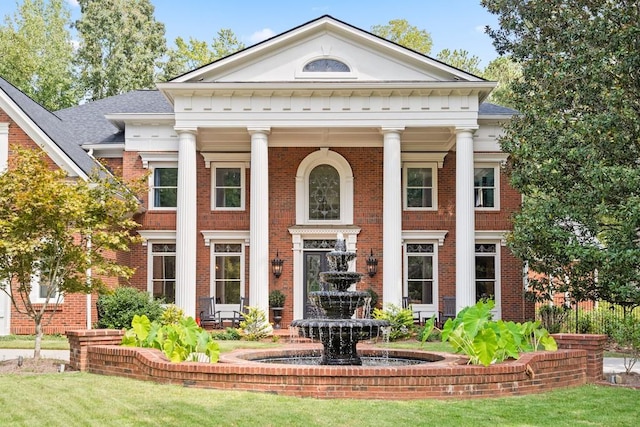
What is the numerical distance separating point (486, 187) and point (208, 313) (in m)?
10.7

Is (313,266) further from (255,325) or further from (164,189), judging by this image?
(164,189)

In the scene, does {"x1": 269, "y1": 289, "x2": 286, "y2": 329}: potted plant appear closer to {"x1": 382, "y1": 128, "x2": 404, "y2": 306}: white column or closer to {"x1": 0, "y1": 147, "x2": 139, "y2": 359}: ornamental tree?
{"x1": 382, "y1": 128, "x2": 404, "y2": 306}: white column

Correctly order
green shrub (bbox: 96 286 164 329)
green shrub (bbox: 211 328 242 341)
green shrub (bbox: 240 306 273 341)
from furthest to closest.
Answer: green shrub (bbox: 211 328 242 341) → green shrub (bbox: 240 306 273 341) → green shrub (bbox: 96 286 164 329)

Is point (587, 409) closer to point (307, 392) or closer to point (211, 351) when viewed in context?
point (307, 392)

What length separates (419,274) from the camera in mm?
29641

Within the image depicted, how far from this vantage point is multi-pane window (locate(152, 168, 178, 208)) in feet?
97.1

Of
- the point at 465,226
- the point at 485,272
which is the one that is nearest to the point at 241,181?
the point at 465,226

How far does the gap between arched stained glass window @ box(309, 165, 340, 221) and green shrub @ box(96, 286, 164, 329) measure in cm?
733

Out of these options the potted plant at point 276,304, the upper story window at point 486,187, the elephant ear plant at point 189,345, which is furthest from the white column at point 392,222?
the elephant ear plant at point 189,345

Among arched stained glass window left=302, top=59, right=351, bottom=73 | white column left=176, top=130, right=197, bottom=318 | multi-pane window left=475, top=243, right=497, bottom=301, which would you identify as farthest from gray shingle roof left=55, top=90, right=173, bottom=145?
multi-pane window left=475, top=243, right=497, bottom=301

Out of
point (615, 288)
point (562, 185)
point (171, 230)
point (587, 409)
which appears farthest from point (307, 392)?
point (171, 230)

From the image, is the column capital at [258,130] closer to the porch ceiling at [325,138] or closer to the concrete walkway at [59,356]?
the porch ceiling at [325,138]

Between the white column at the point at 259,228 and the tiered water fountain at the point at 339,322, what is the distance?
35.5ft

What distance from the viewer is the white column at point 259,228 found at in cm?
2545
